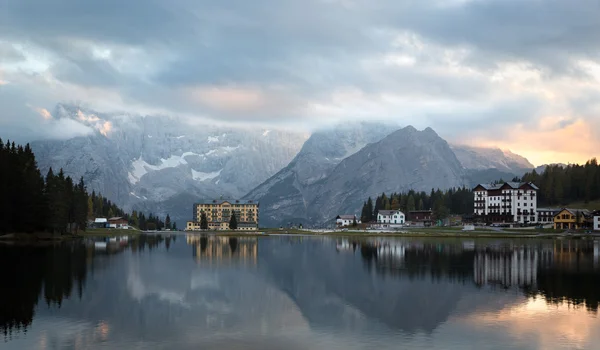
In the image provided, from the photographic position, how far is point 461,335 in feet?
94.2

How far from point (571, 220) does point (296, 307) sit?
526 feet

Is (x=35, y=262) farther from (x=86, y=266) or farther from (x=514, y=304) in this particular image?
(x=514, y=304)

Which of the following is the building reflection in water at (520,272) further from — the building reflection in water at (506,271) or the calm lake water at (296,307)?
the calm lake water at (296,307)

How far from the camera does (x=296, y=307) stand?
122ft

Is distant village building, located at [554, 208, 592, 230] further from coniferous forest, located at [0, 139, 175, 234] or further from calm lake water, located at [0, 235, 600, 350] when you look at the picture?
coniferous forest, located at [0, 139, 175, 234]

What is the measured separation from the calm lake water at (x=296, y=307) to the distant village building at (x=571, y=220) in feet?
407

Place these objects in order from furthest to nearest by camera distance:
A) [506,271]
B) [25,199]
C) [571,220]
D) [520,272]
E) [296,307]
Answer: [571,220] → [25,199] → [506,271] → [520,272] → [296,307]

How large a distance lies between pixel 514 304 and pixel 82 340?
2503 cm

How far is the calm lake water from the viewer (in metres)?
27.5

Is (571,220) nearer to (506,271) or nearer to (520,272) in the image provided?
(506,271)

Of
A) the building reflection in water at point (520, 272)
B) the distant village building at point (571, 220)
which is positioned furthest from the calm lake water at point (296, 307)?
the distant village building at point (571, 220)

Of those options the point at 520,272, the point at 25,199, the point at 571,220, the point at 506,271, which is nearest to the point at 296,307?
the point at 520,272

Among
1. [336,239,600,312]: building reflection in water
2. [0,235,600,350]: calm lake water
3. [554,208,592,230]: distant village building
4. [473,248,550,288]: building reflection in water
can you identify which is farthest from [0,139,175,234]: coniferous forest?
[554,208,592,230]: distant village building

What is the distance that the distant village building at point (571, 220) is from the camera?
175 meters
